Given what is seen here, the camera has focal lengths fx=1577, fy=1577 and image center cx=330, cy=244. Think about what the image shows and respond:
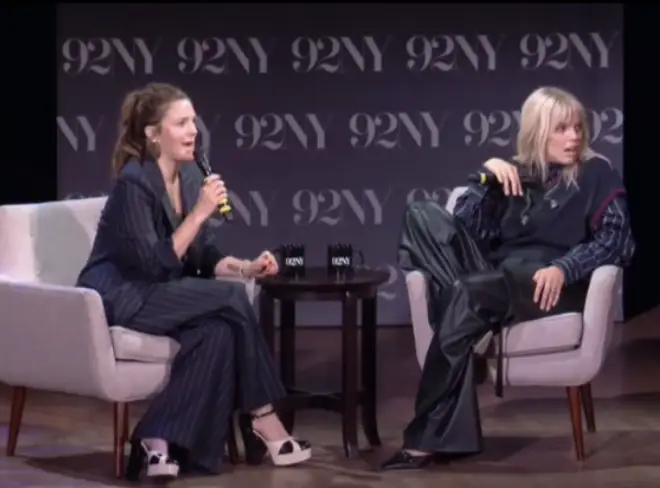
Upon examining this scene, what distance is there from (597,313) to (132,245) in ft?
5.17

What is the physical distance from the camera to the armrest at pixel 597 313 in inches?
210

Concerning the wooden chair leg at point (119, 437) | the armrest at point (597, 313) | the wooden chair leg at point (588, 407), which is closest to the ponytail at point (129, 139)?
the wooden chair leg at point (119, 437)

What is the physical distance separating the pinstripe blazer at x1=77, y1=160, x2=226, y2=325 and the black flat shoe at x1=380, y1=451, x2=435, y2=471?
946 millimetres

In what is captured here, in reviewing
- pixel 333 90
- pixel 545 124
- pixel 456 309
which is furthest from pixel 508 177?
pixel 333 90

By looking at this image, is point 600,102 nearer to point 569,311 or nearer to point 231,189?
point 231,189

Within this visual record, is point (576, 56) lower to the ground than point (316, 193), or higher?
higher

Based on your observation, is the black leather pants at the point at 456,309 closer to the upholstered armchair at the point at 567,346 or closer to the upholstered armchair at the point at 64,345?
the upholstered armchair at the point at 567,346

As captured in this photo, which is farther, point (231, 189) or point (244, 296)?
point (231, 189)

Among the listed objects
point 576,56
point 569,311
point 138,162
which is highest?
point 576,56

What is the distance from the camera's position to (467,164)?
8312 mm

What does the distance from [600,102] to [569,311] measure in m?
3.07

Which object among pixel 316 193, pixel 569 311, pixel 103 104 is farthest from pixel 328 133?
pixel 569 311

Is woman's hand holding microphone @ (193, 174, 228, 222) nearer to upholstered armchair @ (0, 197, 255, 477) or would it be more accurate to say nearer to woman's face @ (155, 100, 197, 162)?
woman's face @ (155, 100, 197, 162)

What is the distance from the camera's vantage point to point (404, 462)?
5250mm
